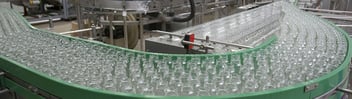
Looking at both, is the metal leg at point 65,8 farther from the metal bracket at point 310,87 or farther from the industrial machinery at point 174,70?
the metal bracket at point 310,87

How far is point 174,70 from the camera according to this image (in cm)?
124

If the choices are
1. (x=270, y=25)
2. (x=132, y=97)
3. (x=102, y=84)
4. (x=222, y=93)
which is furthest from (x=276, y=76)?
(x=270, y=25)

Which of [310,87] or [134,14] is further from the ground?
[134,14]

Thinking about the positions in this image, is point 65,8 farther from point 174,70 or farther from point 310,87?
point 310,87

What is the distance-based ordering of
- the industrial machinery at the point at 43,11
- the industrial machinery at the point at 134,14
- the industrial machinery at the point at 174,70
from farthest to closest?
the industrial machinery at the point at 43,11, the industrial machinery at the point at 134,14, the industrial machinery at the point at 174,70

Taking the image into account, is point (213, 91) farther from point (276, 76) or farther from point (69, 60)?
point (69, 60)

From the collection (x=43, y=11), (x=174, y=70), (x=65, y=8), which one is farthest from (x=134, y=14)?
(x=43, y=11)

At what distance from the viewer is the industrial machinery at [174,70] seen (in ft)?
3.50

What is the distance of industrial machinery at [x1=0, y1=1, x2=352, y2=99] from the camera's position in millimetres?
1067

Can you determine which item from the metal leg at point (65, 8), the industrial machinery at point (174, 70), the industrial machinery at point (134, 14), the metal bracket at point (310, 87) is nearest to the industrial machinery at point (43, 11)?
the metal leg at point (65, 8)

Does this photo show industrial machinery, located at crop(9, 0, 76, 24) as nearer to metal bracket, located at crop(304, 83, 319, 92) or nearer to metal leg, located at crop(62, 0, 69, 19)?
metal leg, located at crop(62, 0, 69, 19)

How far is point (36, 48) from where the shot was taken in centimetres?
152

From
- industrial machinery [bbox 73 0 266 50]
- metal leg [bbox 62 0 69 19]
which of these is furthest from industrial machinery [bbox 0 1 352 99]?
metal leg [bbox 62 0 69 19]

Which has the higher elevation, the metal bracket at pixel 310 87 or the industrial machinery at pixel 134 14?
the industrial machinery at pixel 134 14
